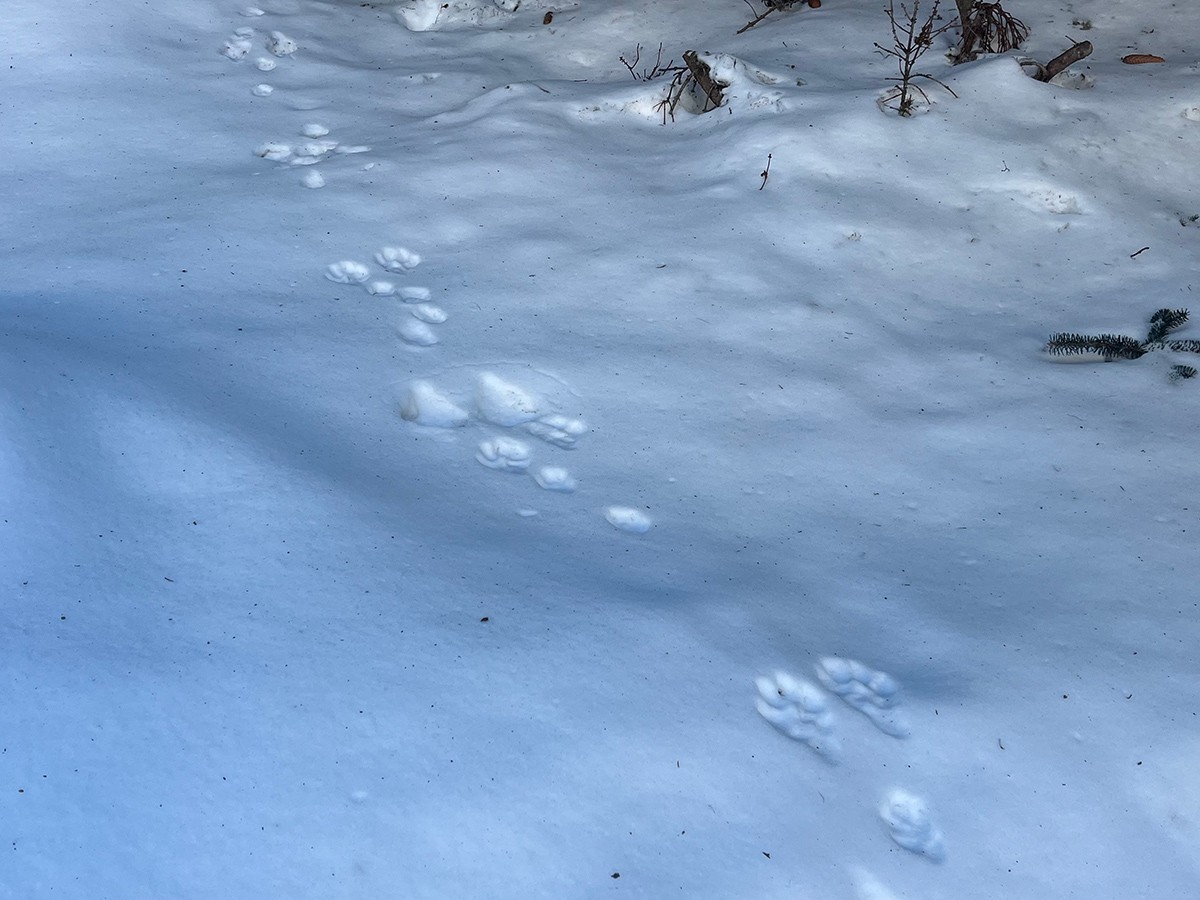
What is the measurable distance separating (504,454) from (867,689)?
1099 mm

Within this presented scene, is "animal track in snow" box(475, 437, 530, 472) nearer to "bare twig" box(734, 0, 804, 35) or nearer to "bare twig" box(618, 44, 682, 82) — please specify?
"bare twig" box(618, 44, 682, 82)

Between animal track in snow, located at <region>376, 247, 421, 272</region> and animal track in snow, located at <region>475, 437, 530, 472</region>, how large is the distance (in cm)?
99

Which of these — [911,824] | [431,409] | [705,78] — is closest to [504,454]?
[431,409]

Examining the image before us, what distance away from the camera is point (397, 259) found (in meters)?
3.36

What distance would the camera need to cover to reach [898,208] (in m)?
3.71

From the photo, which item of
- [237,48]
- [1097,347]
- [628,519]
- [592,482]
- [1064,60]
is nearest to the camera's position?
[628,519]

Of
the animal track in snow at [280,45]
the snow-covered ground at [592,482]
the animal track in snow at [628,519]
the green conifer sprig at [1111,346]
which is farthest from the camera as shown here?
the animal track in snow at [280,45]

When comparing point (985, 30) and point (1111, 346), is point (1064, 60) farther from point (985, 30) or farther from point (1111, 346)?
point (1111, 346)

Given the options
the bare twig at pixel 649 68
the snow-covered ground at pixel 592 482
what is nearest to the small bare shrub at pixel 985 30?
the snow-covered ground at pixel 592 482

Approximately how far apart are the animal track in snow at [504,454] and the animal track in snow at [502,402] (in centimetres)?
9

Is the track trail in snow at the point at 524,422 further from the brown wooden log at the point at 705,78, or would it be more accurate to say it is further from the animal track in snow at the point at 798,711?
the brown wooden log at the point at 705,78

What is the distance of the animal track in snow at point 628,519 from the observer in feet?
7.82

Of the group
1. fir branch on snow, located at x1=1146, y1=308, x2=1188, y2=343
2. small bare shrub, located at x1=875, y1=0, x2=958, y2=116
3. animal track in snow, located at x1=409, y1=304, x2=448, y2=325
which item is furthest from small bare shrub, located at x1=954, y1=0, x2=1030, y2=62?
animal track in snow, located at x1=409, y1=304, x2=448, y2=325

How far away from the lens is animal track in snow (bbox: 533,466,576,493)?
2.49 meters
